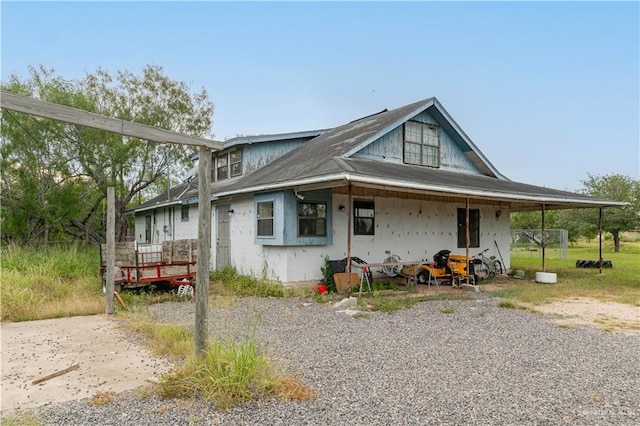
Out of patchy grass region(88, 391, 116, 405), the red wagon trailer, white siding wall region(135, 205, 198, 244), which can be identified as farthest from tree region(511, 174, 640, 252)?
patchy grass region(88, 391, 116, 405)

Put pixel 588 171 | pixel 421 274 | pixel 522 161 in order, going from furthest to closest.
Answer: pixel 588 171
pixel 522 161
pixel 421 274

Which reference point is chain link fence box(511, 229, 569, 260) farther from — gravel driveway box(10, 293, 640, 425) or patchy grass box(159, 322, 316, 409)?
patchy grass box(159, 322, 316, 409)

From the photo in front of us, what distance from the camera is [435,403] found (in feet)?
11.5

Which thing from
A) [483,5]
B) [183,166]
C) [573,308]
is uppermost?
[483,5]

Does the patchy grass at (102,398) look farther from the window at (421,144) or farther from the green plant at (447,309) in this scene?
the window at (421,144)

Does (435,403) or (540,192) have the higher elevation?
(540,192)

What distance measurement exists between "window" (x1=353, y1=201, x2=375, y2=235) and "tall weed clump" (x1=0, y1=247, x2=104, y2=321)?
6.23 m

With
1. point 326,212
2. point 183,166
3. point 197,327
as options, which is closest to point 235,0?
point 326,212

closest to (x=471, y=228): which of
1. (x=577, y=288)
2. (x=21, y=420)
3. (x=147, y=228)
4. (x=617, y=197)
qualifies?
(x=577, y=288)

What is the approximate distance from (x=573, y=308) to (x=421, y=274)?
4.30 meters

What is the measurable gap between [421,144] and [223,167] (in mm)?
7197

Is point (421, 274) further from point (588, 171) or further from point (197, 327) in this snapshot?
point (588, 171)

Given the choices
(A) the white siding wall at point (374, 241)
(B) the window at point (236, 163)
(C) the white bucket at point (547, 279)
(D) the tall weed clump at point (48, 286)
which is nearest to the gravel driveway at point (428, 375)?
(D) the tall weed clump at point (48, 286)

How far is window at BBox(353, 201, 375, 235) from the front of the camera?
11086mm
